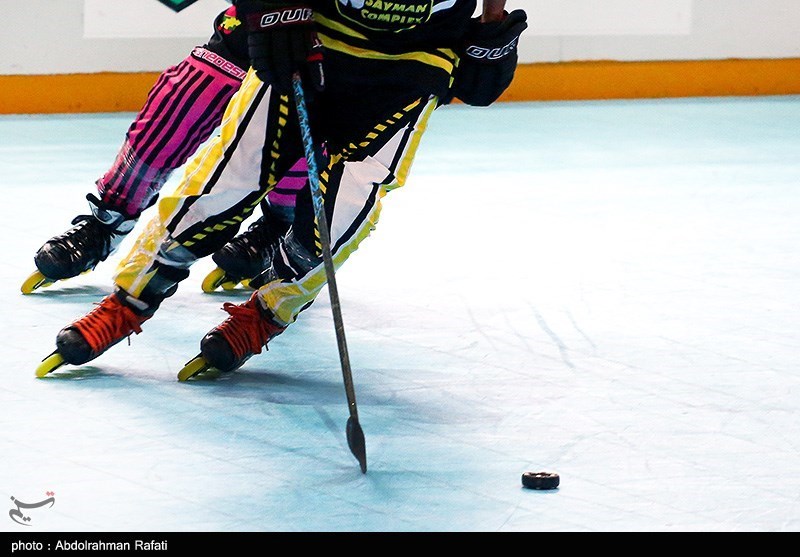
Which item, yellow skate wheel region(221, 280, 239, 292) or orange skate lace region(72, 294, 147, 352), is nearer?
orange skate lace region(72, 294, 147, 352)

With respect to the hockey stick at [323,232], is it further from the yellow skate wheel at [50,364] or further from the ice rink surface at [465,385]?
the yellow skate wheel at [50,364]

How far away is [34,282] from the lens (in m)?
3.77

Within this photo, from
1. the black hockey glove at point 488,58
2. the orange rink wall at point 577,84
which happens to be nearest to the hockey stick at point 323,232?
the black hockey glove at point 488,58

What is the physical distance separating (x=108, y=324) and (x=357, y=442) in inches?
31.6

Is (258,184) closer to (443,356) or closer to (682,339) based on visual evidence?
(443,356)

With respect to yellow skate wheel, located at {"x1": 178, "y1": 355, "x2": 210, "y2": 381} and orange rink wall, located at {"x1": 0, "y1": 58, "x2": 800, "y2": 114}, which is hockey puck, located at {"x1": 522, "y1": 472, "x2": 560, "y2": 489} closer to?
yellow skate wheel, located at {"x1": 178, "y1": 355, "x2": 210, "y2": 381}

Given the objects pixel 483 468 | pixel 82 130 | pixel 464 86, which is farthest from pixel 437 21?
pixel 82 130

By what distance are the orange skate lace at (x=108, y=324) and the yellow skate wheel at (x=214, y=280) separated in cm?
83

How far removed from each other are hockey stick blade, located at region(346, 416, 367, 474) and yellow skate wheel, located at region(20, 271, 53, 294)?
1.56 m

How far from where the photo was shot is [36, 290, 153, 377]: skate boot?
2980 millimetres

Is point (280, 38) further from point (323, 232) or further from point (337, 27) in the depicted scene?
point (323, 232)

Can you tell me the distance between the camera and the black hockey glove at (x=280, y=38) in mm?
2771
